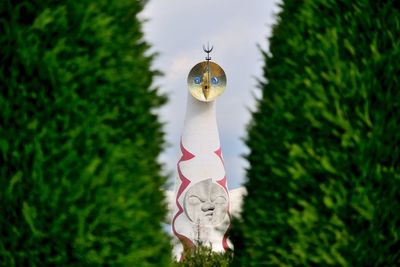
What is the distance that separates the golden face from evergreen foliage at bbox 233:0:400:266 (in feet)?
66.6

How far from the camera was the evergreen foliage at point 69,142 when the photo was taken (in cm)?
495

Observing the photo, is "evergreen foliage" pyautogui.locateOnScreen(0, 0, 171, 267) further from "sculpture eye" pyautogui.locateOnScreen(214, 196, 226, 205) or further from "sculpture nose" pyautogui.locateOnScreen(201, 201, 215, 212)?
"sculpture eye" pyautogui.locateOnScreen(214, 196, 226, 205)

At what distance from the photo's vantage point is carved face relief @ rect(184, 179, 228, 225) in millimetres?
25156

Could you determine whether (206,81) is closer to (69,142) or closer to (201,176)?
(201,176)

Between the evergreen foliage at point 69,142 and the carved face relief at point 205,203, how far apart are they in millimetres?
19654

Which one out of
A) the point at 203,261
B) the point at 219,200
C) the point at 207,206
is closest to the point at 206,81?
the point at 219,200

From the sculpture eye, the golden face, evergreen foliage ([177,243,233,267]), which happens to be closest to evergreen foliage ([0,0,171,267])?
evergreen foliage ([177,243,233,267])

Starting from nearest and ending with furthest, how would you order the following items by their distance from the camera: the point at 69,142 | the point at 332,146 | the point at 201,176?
the point at 69,142 → the point at 332,146 → the point at 201,176

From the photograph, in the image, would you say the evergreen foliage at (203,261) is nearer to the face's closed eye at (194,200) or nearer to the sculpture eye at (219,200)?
the face's closed eye at (194,200)

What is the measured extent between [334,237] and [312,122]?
2.77 ft

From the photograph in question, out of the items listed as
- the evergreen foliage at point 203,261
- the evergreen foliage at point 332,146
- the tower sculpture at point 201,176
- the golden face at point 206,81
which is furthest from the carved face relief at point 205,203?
the evergreen foliage at point 332,146

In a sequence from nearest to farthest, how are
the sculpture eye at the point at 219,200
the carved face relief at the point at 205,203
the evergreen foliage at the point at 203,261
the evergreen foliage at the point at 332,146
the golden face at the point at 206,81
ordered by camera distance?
the evergreen foliage at the point at 332,146 → the evergreen foliage at the point at 203,261 → the carved face relief at the point at 205,203 → the sculpture eye at the point at 219,200 → the golden face at the point at 206,81

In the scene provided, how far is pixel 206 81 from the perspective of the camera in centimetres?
2594

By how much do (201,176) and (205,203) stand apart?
97cm
